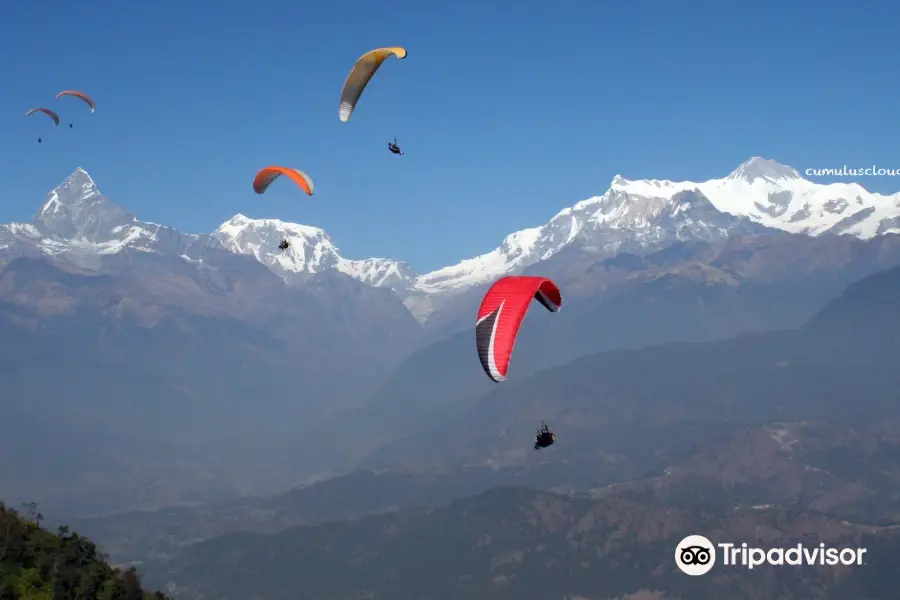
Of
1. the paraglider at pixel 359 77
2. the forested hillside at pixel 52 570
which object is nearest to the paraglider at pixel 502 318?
the paraglider at pixel 359 77

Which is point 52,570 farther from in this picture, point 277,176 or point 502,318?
point 502,318

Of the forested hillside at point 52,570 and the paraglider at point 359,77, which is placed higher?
the paraglider at point 359,77

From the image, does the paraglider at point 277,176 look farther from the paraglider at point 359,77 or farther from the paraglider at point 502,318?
the paraglider at point 502,318

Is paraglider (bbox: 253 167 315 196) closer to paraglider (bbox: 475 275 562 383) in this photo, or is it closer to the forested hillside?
paraglider (bbox: 475 275 562 383)

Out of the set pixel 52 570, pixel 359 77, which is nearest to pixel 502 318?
pixel 359 77

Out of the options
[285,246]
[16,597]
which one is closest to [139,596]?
[16,597]

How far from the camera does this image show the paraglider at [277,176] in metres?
81.3

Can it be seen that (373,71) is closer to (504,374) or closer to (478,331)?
(478,331)

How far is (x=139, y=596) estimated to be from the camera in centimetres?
9419

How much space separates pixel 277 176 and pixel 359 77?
1603cm

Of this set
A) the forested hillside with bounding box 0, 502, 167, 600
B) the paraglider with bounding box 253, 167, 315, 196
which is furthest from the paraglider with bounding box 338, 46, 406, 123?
the forested hillside with bounding box 0, 502, 167, 600

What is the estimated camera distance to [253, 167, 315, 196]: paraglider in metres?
81.3

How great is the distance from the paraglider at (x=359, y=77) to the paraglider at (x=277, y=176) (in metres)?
8.26

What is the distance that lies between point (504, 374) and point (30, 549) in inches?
2411
